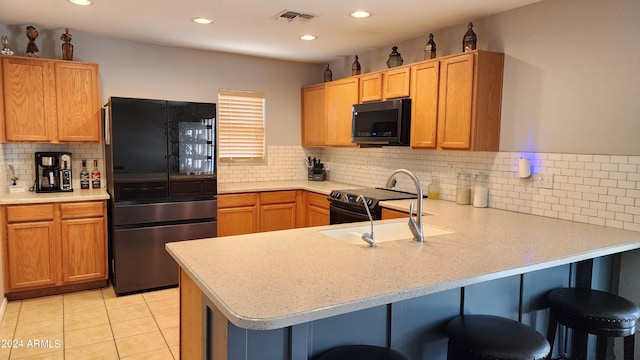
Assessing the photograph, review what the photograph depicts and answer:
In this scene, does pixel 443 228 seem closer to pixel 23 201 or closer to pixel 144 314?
pixel 144 314

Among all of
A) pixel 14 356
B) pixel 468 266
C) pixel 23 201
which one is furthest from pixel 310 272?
pixel 23 201

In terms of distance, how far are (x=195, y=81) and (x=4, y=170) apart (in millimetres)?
2032

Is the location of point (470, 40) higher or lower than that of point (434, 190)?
higher

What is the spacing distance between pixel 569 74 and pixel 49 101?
4265 millimetres

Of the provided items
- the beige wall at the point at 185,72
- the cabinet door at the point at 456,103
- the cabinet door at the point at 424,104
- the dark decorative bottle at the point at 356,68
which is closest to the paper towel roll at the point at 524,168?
the cabinet door at the point at 456,103

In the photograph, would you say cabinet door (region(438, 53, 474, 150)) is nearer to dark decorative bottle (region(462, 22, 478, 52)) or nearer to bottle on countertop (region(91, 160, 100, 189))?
dark decorative bottle (region(462, 22, 478, 52))

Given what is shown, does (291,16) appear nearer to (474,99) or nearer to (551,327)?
(474,99)

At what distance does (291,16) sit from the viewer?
134 inches

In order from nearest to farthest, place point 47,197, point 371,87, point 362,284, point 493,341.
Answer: point 362,284
point 493,341
point 47,197
point 371,87

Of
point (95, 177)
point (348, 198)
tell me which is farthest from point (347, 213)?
point (95, 177)

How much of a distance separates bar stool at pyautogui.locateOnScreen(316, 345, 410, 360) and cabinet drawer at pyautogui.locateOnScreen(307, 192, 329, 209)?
2.83m

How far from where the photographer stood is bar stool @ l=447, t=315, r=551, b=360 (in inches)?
64.1

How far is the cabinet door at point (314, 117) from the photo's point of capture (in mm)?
5062

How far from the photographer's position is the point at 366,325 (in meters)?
1.76
